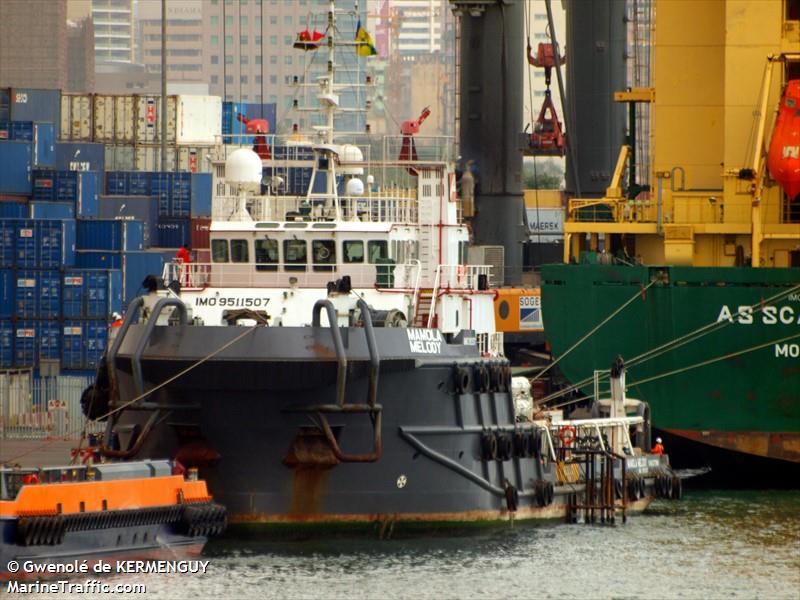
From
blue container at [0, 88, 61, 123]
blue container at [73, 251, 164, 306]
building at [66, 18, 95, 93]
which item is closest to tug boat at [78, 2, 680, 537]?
blue container at [73, 251, 164, 306]

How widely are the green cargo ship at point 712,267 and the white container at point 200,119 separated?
3178 cm

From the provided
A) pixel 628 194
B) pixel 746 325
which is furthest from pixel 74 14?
pixel 746 325

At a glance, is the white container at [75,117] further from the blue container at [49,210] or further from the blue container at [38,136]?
the blue container at [49,210]

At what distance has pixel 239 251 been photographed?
103 ft

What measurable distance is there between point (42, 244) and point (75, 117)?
952 inches

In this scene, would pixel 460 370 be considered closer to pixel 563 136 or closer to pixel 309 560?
pixel 309 560

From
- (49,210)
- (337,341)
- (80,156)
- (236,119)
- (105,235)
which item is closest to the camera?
(337,341)

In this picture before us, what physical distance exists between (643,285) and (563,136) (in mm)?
19806

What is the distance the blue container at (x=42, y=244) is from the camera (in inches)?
1802

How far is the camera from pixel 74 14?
458ft

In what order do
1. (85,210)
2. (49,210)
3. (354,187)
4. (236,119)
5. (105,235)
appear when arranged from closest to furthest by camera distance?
(354,187)
(105,235)
(49,210)
(85,210)
(236,119)

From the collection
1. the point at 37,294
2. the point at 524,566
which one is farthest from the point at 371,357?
the point at 37,294

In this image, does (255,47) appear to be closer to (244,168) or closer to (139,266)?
(139,266)

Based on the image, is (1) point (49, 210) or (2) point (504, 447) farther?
(1) point (49, 210)
